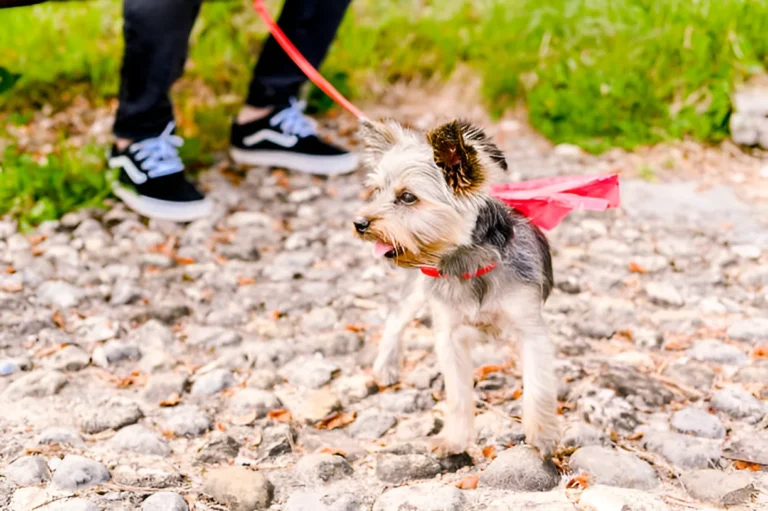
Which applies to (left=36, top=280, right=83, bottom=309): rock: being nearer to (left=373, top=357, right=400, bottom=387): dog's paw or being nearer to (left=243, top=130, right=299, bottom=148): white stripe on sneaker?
(left=373, top=357, right=400, bottom=387): dog's paw

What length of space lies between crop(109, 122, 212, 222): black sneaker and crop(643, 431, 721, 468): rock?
126 inches

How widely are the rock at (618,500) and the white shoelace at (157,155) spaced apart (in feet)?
11.3

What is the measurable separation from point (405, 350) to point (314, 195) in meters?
1.99

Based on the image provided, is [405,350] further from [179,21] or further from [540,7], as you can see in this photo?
[540,7]

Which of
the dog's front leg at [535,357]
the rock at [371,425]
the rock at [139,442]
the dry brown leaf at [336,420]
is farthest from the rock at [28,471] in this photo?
the dog's front leg at [535,357]

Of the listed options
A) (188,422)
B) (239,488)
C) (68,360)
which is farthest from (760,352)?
(68,360)

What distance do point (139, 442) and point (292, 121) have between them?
3.20 m

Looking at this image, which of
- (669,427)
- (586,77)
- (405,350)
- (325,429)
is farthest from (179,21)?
(669,427)

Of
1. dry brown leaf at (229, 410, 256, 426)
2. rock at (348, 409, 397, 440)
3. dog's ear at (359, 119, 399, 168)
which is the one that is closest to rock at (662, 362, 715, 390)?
rock at (348, 409, 397, 440)

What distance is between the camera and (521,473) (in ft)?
9.91

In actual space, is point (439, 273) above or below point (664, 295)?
above

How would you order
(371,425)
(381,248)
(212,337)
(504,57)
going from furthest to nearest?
1. (504,57)
2. (212,337)
3. (371,425)
4. (381,248)

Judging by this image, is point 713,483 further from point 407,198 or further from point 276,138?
point 276,138

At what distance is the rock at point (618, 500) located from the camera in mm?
2752
